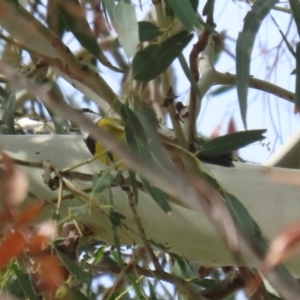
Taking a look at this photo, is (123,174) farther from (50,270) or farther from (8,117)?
(8,117)

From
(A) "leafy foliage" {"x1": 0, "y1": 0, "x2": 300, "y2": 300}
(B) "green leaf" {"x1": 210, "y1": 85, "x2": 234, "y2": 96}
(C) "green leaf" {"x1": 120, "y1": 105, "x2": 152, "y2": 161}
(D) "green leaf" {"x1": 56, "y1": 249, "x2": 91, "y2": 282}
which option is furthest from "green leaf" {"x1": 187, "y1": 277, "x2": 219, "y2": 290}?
(B) "green leaf" {"x1": 210, "y1": 85, "x2": 234, "y2": 96}

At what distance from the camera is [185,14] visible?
65 cm

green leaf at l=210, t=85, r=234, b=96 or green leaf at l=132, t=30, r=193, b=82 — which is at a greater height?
green leaf at l=132, t=30, r=193, b=82

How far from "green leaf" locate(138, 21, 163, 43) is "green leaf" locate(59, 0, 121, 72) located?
0.06m

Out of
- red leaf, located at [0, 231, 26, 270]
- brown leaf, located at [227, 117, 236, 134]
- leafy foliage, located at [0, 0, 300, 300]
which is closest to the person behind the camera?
red leaf, located at [0, 231, 26, 270]

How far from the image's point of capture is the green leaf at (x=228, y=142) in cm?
72

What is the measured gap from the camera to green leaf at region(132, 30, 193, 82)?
0.69 metres

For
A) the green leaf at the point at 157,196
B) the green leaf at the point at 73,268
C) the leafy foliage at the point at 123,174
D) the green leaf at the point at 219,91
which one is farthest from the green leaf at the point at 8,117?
the green leaf at the point at 219,91

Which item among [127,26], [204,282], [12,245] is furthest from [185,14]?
[204,282]

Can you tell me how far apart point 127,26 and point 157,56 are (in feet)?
0.19

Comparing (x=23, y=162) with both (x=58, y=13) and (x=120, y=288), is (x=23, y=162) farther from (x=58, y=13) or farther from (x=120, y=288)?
(x=120, y=288)

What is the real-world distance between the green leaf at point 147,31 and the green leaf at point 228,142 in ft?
0.45

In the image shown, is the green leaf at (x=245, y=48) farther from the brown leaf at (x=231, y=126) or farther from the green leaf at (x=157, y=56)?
the brown leaf at (x=231, y=126)

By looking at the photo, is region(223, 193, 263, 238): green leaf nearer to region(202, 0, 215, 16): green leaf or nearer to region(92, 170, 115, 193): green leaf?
region(92, 170, 115, 193): green leaf
